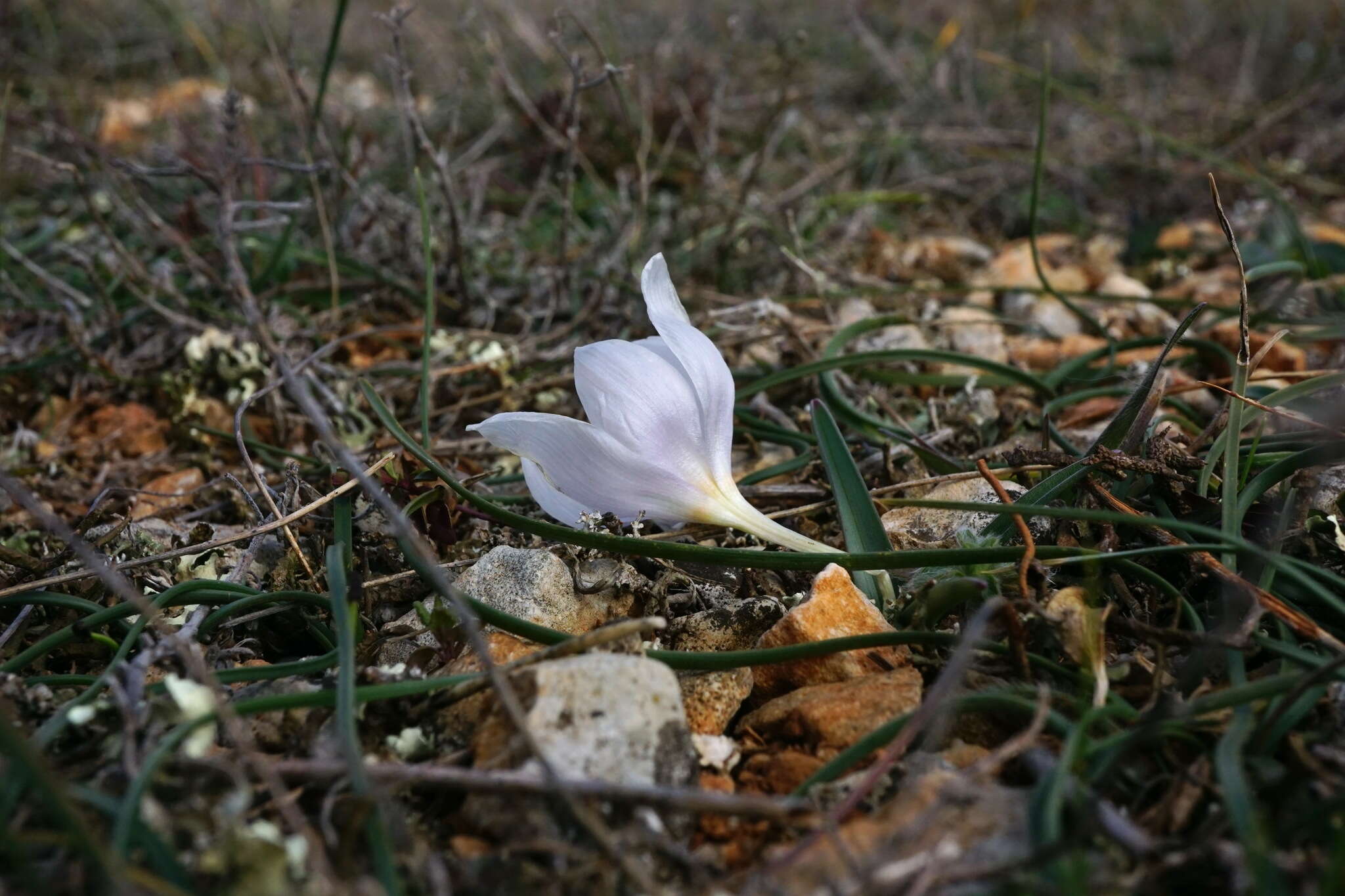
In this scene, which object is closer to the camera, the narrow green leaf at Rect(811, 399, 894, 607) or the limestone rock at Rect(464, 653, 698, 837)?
the limestone rock at Rect(464, 653, 698, 837)

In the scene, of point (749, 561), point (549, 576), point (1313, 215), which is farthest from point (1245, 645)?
point (1313, 215)

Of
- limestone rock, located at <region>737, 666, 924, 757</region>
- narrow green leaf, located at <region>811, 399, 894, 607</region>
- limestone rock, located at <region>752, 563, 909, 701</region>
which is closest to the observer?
limestone rock, located at <region>737, 666, 924, 757</region>

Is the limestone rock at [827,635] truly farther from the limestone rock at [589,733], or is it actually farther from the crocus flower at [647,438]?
the limestone rock at [589,733]

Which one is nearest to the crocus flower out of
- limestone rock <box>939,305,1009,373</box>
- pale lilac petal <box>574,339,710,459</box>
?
pale lilac petal <box>574,339,710,459</box>

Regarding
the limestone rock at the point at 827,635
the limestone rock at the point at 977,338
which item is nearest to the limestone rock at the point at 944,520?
the limestone rock at the point at 827,635

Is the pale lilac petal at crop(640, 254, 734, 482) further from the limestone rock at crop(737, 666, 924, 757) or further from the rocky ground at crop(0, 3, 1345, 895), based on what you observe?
the limestone rock at crop(737, 666, 924, 757)

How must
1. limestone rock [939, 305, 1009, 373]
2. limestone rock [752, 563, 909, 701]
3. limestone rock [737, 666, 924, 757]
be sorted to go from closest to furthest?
limestone rock [737, 666, 924, 757], limestone rock [752, 563, 909, 701], limestone rock [939, 305, 1009, 373]

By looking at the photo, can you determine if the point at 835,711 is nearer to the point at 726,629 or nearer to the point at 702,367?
the point at 726,629

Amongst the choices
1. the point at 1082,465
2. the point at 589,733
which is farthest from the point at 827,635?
the point at 1082,465
